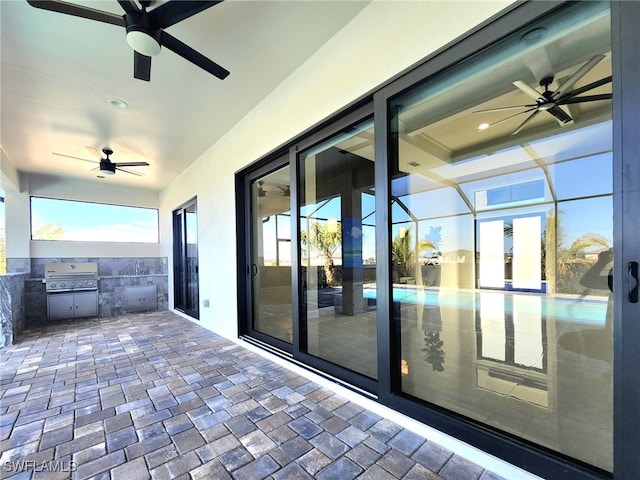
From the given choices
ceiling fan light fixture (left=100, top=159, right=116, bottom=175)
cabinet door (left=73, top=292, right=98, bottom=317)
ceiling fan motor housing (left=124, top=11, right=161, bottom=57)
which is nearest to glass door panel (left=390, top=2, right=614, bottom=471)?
ceiling fan motor housing (left=124, top=11, right=161, bottom=57)

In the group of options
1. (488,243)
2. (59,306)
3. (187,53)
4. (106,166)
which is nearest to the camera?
(187,53)

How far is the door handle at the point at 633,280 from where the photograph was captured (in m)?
1.05

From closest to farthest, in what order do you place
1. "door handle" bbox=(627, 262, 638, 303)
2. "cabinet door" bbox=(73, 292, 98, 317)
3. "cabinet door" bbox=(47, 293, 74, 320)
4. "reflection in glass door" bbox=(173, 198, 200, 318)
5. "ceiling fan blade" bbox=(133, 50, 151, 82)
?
"door handle" bbox=(627, 262, 638, 303)
"ceiling fan blade" bbox=(133, 50, 151, 82)
"reflection in glass door" bbox=(173, 198, 200, 318)
"cabinet door" bbox=(47, 293, 74, 320)
"cabinet door" bbox=(73, 292, 98, 317)

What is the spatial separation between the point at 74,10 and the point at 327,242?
8.69 feet

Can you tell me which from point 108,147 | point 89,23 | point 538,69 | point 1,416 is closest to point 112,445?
point 1,416

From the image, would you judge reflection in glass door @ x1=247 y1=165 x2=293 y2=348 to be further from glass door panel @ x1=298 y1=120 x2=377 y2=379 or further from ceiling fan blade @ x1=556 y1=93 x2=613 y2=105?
ceiling fan blade @ x1=556 y1=93 x2=613 y2=105

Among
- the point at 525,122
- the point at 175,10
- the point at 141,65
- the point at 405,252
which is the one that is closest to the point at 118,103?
the point at 141,65

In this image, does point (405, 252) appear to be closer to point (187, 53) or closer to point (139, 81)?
point (187, 53)

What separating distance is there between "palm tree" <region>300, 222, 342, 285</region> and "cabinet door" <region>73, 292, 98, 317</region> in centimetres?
565

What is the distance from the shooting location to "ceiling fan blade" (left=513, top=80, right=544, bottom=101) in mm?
1723

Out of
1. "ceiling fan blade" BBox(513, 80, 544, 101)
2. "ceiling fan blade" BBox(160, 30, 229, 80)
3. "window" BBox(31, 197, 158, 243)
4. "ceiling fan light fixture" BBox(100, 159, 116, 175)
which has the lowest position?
"window" BBox(31, 197, 158, 243)

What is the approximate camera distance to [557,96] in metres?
1.76

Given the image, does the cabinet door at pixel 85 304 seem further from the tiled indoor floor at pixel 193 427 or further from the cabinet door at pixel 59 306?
the tiled indoor floor at pixel 193 427

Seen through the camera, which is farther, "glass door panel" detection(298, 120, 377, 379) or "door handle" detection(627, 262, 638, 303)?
"glass door panel" detection(298, 120, 377, 379)
